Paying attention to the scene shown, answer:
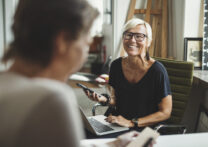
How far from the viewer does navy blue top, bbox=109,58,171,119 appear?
173 cm

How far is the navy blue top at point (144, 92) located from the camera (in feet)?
5.67

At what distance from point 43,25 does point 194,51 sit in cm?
216

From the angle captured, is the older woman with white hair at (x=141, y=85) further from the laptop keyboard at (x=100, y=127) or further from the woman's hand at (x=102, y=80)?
the woman's hand at (x=102, y=80)

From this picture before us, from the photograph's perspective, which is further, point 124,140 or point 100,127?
point 100,127

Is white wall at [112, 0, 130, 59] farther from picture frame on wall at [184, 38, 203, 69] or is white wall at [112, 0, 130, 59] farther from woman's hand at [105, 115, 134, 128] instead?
woman's hand at [105, 115, 134, 128]

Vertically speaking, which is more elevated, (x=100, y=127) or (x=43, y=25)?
(x=43, y=25)

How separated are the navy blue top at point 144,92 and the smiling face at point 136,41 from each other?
155mm

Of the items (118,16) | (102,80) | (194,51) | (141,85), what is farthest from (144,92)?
(102,80)

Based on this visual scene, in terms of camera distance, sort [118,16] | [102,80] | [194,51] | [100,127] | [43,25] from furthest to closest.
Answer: [102,80], [118,16], [194,51], [100,127], [43,25]

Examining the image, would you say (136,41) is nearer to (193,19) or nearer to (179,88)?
(179,88)

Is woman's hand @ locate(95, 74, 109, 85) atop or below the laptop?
atop

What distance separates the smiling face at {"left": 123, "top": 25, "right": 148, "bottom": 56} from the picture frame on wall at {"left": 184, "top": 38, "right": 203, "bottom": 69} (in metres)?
→ 0.84

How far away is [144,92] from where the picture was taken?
5.78ft

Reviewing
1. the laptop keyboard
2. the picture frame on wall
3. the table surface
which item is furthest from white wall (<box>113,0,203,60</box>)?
the table surface
